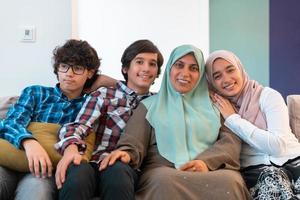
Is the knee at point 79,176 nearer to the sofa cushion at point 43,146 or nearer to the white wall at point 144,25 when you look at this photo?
the sofa cushion at point 43,146

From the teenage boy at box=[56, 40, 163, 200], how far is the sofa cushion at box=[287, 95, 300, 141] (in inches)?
26.5

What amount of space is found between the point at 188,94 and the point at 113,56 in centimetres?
153

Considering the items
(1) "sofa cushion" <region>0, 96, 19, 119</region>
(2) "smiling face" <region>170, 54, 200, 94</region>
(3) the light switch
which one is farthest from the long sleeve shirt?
(3) the light switch

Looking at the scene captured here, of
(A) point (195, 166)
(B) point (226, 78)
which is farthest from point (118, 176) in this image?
(B) point (226, 78)

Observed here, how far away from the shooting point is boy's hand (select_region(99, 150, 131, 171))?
1.38 metres

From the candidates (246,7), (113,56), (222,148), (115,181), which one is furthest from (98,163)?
(246,7)

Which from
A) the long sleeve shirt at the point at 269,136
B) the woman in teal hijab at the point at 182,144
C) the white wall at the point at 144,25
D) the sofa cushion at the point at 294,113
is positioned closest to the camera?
the woman in teal hijab at the point at 182,144

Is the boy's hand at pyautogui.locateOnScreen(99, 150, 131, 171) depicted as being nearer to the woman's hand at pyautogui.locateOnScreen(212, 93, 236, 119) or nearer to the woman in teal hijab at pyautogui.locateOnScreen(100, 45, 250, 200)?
the woman in teal hijab at pyautogui.locateOnScreen(100, 45, 250, 200)

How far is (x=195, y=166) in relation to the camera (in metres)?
1.42

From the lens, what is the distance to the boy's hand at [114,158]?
1385 mm

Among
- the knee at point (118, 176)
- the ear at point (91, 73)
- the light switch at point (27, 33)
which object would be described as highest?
the light switch at point (27, 33)

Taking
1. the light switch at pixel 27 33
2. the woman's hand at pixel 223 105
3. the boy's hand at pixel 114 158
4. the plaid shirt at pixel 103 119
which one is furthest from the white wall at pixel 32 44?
the woman's hand at pixel 223 105

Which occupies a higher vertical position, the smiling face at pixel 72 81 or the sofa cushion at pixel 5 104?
the smiling face at pixel 72 81

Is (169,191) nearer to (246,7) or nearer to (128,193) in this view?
(128,193)
